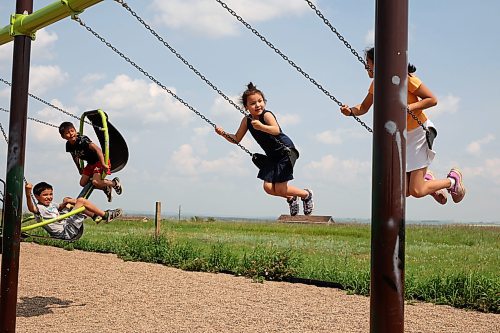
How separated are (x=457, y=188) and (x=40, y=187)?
509 centimetres

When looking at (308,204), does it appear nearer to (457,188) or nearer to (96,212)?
(457,188)

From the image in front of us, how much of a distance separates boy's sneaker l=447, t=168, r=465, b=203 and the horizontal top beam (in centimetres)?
325

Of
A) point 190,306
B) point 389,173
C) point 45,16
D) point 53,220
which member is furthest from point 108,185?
point 389,173

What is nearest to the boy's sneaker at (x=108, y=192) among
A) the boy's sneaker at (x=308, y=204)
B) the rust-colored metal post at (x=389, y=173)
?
the boy's sneaker at (x=308, y=204)

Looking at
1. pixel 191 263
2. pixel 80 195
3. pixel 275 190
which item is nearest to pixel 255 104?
pixel 275 190

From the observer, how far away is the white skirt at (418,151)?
4.60 meters

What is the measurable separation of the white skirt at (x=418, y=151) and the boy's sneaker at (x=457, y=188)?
0.44 meters

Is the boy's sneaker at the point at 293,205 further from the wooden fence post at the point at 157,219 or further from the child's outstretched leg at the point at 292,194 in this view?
the wooden fence post at the point at 157,219

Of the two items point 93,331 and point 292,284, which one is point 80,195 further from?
point 292,284

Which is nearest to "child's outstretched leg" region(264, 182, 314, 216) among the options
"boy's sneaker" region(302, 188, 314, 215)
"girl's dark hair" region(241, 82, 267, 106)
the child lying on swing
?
"boy's sneaker" region(302, 188, 314, 215)

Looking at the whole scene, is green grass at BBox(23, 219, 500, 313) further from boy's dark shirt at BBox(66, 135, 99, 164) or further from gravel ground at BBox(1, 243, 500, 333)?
boy's dark shirt at BBox(66, 135, 99, 164)

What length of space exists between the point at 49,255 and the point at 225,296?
6.82 meters

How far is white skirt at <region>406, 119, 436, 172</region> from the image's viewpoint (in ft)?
15.1

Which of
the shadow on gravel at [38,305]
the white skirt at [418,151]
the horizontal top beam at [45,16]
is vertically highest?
the horizontal top beam at [45,16]
